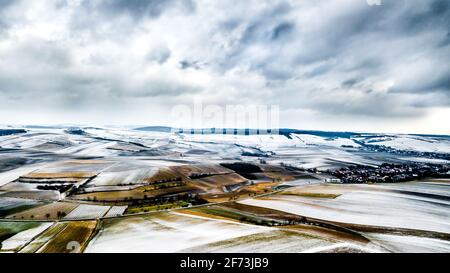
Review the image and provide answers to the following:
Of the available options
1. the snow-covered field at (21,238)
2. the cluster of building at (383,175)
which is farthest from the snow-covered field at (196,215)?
the cluster of building at (383,175)

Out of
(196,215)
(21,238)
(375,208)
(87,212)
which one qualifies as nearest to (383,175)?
(375,208)

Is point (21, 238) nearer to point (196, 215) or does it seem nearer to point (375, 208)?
point (196, 215)

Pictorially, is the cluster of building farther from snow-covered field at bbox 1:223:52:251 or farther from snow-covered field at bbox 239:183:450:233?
snow-covered field at bbox 1:223:52:251

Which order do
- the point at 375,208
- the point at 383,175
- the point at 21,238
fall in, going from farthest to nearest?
the point at 383,175
the point at 375,208
the point at 21,238

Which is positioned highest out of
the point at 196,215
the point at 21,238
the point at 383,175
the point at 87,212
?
the point at 21,238

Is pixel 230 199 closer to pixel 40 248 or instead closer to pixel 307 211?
pixel 307 211

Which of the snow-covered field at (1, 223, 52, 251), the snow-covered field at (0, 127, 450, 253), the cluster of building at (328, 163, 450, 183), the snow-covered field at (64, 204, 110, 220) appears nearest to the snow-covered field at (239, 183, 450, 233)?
the snow-covered field at (0, 127, 450, 253)

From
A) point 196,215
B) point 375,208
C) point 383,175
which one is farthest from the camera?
point 383,175

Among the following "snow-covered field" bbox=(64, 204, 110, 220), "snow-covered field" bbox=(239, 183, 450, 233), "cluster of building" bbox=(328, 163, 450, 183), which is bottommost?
"cluster of building" bbox=(328, 163, 450, 183)

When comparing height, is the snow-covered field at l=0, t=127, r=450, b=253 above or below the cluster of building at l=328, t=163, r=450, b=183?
above

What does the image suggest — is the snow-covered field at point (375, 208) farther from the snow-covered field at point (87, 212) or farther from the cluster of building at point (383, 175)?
the cluster of building at point (383, 175)
